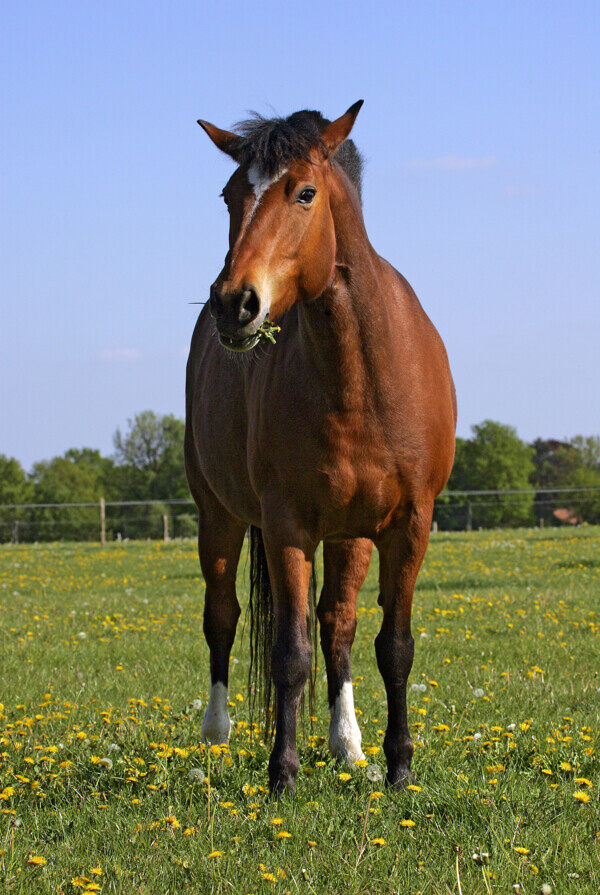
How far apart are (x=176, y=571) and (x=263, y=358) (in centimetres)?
1261

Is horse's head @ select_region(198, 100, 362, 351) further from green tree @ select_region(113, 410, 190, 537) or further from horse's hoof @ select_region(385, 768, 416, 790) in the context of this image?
green tree @ select_region(113, 410, 190, 537)

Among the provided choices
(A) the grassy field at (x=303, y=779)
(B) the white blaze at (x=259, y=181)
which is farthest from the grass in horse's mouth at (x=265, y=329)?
(A) the grassy field at (x=303, y=779)

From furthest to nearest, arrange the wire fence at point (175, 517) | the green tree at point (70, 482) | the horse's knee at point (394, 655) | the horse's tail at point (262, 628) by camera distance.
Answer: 1. the green tree at point (70, 482)
2. the wire fence at point (175, 517)
3. the horse's tail at point (262, 628)
4. the horse's knee at point (394, 655)

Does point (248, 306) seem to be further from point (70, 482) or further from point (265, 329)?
point (70, 482)

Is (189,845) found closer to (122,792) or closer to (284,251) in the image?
(122,792)

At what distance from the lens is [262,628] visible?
521 cm

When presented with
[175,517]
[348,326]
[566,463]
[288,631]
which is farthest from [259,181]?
[566,463]

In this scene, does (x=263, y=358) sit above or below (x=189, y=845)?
above

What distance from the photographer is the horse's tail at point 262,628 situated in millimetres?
4828

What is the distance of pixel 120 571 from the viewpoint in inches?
677

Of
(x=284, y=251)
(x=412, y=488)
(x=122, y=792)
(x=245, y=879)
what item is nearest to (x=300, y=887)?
(x=245, y=879)

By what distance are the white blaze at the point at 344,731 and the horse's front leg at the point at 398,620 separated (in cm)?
37

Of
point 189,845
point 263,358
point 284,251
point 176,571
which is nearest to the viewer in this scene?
point 189,845

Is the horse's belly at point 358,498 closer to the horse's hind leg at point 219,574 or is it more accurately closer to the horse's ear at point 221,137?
the horse's ear at point 221,137
